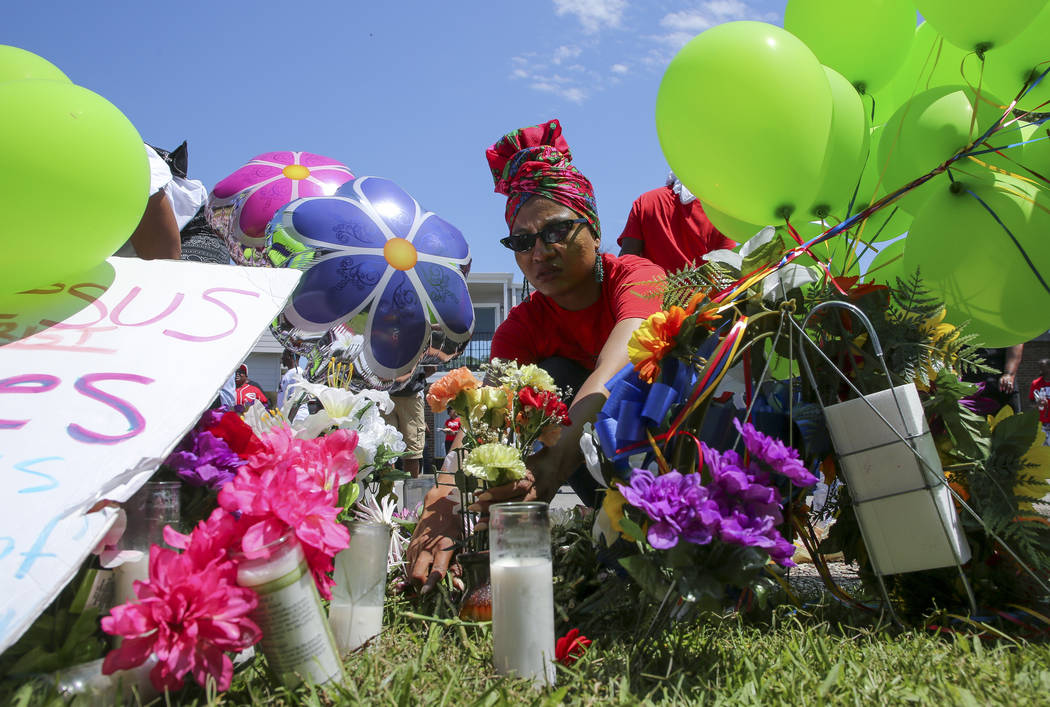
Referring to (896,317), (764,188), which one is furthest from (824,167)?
(896,317)

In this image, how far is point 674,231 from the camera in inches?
127

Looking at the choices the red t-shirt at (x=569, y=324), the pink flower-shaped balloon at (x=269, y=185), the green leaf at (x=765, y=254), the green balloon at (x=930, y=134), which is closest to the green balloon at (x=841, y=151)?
the green balloon at (x=930, y=134)

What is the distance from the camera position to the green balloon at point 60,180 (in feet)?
4.00

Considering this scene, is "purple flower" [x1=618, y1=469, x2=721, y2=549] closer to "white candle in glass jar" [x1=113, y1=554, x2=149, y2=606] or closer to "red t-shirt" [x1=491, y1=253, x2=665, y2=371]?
"white candle in glass jar" [x1=113, y1=554, x2=149, y2=606]

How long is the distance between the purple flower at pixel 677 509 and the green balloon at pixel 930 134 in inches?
46.3

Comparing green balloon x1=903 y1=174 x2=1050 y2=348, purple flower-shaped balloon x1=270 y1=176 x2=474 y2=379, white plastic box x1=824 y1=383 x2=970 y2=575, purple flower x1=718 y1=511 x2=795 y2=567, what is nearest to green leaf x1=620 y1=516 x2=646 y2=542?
purple flower x1=718 y1=511 x2=795 y2=567

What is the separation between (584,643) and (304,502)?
0.62 m

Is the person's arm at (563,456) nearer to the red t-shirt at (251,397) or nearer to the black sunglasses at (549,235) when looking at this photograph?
the black sunglasses at (549,235)

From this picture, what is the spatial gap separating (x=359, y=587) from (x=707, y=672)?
26.9 inches

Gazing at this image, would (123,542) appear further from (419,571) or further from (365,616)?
(419,571)

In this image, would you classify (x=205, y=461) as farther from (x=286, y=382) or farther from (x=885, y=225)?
(x=885, y=225)

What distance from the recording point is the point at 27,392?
116 cm

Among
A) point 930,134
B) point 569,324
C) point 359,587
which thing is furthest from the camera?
point 569,324

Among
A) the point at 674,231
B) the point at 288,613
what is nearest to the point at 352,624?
the point at 288,613
